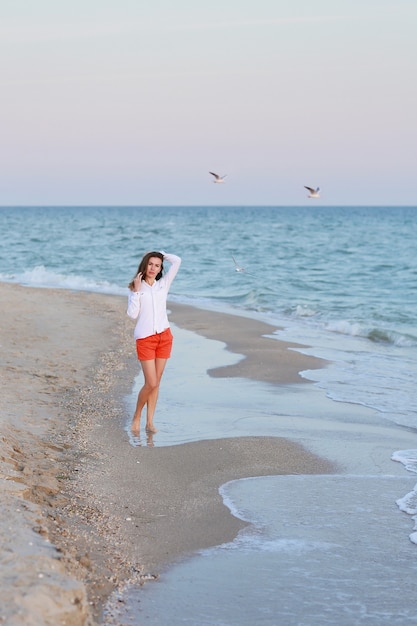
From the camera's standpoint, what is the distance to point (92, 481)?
6441 mm

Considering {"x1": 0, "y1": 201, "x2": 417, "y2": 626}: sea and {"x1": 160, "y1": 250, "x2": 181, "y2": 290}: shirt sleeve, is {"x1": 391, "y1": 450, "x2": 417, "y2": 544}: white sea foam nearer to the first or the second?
{"x1": 0, "y1": 201, "x2": 417, "y2": 626}: sea

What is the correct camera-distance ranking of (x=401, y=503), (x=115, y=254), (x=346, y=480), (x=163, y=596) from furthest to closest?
(x=115, y=254)
(x=346, y=480)
(x=401, y=503)
(x=163, y=596)

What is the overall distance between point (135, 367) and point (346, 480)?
18.1 ft

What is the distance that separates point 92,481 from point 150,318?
1864mm

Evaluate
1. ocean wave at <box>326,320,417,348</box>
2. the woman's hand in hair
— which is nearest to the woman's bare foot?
the woman's hand in hair

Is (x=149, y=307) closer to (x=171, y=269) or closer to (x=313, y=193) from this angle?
(x=171, y=269)

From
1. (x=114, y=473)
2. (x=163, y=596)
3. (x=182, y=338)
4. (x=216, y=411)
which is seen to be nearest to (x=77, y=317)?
(x=182, y=338)

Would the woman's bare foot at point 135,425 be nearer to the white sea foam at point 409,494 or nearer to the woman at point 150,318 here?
the woman at point 150,318

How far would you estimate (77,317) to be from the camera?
16781 millimetres

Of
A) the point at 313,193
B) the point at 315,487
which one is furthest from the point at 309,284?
the point at 315,487

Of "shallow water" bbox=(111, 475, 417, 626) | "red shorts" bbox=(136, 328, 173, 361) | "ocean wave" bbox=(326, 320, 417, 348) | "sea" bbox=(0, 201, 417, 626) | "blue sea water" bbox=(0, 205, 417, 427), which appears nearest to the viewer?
"shallow water" bbox=(111, 475, 417, 626)

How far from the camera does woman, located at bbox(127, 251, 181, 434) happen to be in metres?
7.76

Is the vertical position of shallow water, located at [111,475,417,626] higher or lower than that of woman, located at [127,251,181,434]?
lower

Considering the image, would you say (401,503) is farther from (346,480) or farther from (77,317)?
(77,317)
